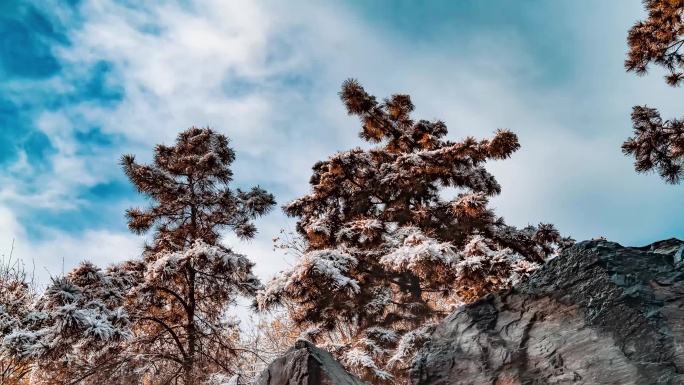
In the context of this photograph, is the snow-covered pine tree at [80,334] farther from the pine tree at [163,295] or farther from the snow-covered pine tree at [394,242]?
the snow-covered pine tree at [394,242]

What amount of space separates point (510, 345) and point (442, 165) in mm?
5040

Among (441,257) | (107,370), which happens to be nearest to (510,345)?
(441,257)

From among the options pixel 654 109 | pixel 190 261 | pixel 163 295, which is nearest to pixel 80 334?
pixel 190 261

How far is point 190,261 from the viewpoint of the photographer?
6852 mm

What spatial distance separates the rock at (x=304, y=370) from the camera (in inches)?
128

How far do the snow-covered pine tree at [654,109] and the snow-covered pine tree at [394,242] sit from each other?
6.99ft

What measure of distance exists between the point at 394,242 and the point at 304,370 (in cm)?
414

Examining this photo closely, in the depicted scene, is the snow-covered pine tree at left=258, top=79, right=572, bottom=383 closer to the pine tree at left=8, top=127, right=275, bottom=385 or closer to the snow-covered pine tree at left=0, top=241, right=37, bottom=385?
the pine tree at left=8, top=127, right=275, bottom=385

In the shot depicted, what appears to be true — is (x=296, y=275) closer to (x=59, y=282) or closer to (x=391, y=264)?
(x=391, y=264)

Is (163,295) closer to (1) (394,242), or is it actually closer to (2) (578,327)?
(1) (394,242)

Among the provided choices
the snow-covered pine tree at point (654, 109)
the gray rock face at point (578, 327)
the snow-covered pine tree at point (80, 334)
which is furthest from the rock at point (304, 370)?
the snow-covered pine tree at point (654, 109)

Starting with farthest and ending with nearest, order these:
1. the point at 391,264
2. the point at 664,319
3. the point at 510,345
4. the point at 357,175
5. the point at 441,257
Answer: the point at 357,175, the point at 391,264, the point at 441,257, the point at 510,345, the point at 664,319

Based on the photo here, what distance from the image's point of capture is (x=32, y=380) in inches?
304

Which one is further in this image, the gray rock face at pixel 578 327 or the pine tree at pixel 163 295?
the pine tree at pixel 163 295
